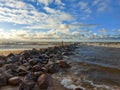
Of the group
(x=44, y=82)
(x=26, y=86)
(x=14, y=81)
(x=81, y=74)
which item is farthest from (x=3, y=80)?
(x=81, y=74)

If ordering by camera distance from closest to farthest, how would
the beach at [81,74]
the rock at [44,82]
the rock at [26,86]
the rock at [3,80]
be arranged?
the rock at [26,86] < the rock at [44,82] < the rock at [3,80] < the beach at [81,74]

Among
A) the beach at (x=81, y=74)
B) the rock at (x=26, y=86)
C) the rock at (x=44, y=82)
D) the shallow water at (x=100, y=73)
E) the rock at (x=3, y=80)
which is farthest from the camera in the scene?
the shallow water at (x=100, y=73)

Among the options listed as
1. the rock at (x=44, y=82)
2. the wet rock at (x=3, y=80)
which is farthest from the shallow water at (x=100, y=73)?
the wet rock at (x=3, y=80)

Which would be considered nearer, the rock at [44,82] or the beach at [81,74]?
the rock at [44,82]

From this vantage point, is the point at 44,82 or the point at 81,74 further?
the point at 81,74

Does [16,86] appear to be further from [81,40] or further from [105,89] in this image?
[81,40]

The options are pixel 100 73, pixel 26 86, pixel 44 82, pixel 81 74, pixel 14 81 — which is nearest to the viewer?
pixel 26 86

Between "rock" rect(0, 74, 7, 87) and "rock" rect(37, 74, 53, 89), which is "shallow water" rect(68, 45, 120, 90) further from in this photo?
"rock" rect(0, 74, 7, 87)

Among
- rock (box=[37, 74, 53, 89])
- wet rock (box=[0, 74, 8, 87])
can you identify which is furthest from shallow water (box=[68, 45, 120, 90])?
wet rock (box=[0, 74, 8, 87])

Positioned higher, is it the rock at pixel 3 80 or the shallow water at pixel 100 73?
the rock at pixel 3 80

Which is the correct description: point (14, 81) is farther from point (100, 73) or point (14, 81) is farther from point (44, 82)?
point (100, 73)

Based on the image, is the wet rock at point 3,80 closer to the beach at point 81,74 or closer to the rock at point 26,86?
the beach at point 81,74

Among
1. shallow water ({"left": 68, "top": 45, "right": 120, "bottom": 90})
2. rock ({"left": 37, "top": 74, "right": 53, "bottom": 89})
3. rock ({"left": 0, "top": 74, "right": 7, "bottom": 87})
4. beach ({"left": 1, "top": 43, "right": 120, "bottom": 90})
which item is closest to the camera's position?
rock ({"left": 37, "top": 74, "right": 53, "bottom": 89})

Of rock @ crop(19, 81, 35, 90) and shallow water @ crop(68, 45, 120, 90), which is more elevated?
rock @ crop(19, 81, 35, 90)
